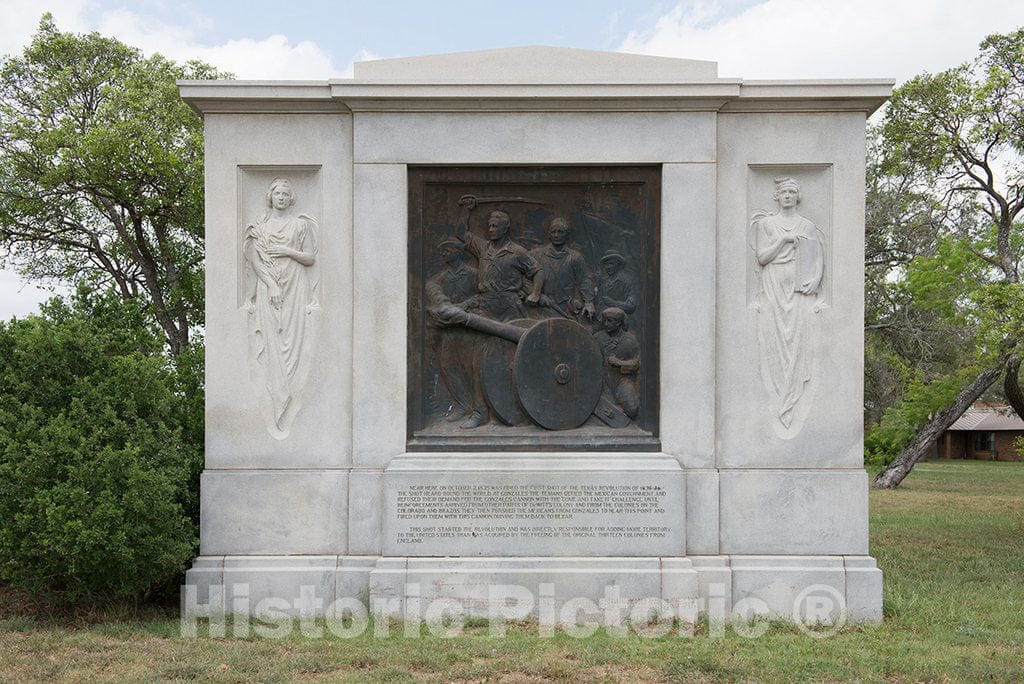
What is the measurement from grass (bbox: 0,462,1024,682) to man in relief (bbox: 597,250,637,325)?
2.94 m

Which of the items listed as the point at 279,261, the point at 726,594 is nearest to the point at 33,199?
the point at 279,261

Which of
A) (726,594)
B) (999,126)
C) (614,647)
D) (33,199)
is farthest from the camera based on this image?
(33,199)

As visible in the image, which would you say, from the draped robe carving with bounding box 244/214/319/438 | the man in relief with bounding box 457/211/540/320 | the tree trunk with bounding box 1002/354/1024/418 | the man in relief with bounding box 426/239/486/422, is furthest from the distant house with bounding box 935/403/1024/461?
the draped robe carving with bounding box 244/214/319/438

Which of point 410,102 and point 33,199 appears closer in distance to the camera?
point 410,102

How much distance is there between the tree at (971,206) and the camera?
14.6 m

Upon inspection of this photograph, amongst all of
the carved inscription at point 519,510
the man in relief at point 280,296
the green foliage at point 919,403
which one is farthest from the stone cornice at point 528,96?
the green foliage at point 919,403

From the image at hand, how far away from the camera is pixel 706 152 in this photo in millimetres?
8711

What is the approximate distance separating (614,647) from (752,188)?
4270mm

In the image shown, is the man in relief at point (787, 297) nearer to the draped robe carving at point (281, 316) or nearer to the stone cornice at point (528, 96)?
the stone cornice at point (528, 96)

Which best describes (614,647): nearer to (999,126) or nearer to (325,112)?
(325,112)

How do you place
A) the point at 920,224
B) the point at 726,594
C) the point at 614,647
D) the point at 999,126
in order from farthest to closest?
1. the point at 920,224
2. the point at 999,126
3. the point at 726,594
4. the point at 614,647

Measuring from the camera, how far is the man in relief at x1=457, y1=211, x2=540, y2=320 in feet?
28.7

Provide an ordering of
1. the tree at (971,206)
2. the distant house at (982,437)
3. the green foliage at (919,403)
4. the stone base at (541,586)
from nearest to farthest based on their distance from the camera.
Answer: the stone base at (541,586) < the tree at (971,206) < the green foliage at (919,403) < the distant house at (982,437)

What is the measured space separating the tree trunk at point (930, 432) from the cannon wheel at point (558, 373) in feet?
53.3
